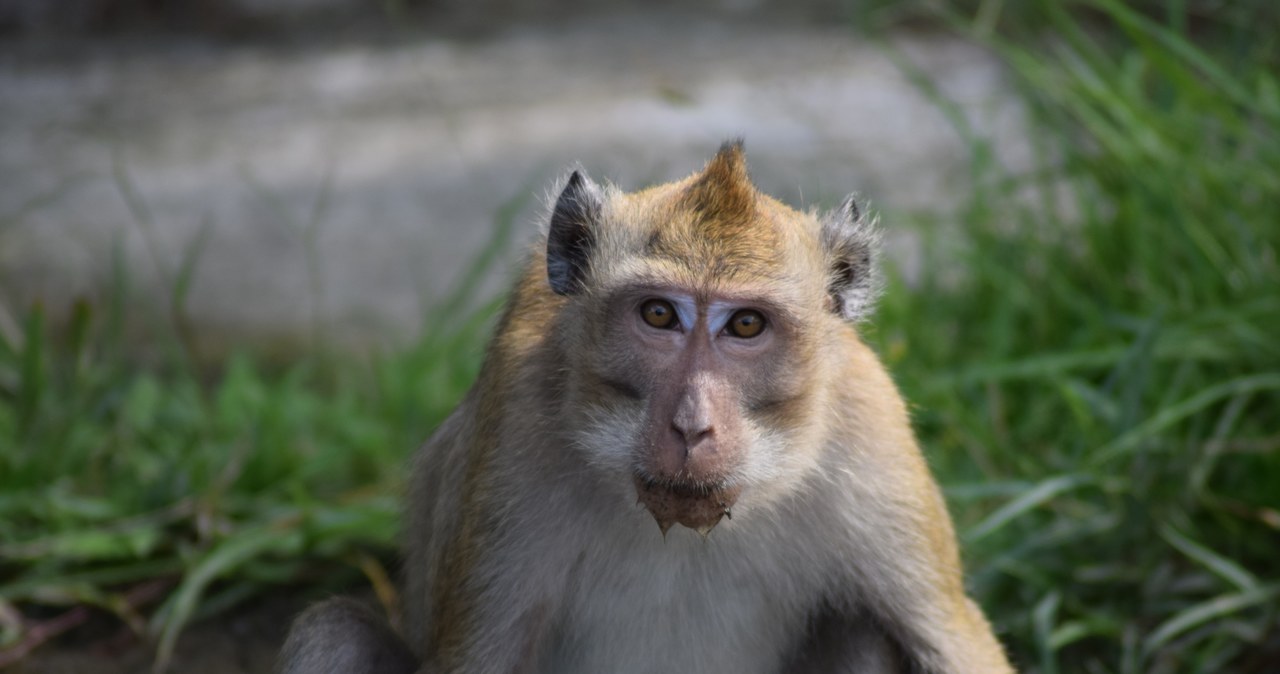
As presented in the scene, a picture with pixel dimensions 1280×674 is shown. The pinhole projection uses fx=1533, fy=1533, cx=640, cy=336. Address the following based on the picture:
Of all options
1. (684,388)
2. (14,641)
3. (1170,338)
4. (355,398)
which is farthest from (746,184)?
(355,398)

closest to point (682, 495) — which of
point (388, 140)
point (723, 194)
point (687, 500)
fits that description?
point (687, 500)

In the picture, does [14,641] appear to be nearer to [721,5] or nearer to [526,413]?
[526,413]

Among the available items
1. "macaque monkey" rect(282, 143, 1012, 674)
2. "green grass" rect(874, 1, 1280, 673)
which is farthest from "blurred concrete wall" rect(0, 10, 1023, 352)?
"macaque monkey" rect(282, 143, 1012, 674)

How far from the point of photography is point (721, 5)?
35.6 feet

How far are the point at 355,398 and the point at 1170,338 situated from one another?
306 cm

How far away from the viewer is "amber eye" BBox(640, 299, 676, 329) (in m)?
3.01

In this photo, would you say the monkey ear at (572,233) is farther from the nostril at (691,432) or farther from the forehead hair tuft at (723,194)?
the nostril at (691,432)

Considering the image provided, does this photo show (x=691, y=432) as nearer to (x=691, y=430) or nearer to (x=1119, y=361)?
(x=691, y=430)

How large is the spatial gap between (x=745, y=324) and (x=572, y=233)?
0.51 meters

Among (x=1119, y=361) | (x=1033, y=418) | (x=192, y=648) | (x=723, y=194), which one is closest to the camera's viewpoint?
(x=723, y=194)

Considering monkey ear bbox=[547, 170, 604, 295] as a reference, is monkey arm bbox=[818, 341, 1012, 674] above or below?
below

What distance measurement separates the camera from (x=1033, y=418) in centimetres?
524

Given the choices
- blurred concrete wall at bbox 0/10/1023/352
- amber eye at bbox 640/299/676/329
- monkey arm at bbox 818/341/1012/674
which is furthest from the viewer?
blurred concrete wall at bbox 0/10/1023/352

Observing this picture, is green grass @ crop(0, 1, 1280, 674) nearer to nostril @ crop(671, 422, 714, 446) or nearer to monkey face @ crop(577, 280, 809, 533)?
monkey face @ crop(577, 280, 809, 533)
